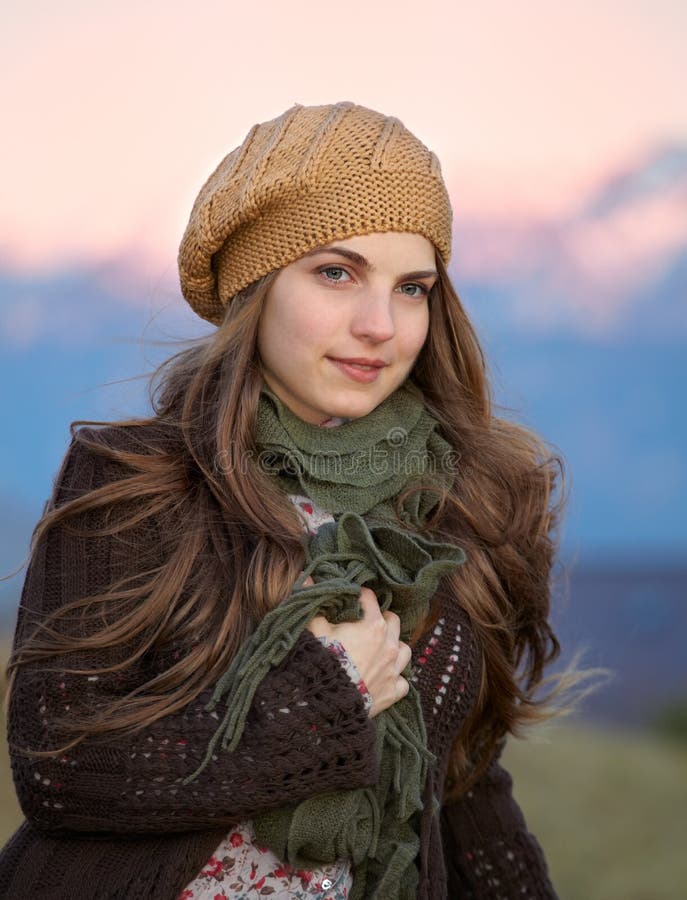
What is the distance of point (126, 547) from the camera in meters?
1.92

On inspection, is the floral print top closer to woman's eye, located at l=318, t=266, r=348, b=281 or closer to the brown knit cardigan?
the brown knit cardigan

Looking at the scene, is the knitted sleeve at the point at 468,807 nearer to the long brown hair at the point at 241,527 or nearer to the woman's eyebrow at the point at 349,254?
the long brown hair at the point at 241,527

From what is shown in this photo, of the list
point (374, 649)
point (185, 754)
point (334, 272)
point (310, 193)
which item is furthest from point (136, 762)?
point (310, 193)

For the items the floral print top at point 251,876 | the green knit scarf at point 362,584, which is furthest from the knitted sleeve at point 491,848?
the floral print top at point 251,876

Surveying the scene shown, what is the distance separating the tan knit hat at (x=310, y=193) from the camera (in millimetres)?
2006

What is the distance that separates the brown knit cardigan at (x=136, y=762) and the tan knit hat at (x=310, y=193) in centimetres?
53

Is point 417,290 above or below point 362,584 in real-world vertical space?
above

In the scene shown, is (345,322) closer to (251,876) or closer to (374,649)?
(374,649)

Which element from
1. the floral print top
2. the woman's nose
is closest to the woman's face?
the woman's nose

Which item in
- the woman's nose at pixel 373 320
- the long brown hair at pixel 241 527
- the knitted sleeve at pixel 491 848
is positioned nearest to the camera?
the long brown hair at pixel 241 527

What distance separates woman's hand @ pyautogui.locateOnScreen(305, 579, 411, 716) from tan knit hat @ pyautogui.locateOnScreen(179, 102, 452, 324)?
2.21ft

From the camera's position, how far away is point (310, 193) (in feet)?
6.63

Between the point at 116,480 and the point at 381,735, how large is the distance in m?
0.69

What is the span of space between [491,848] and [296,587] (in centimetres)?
85
